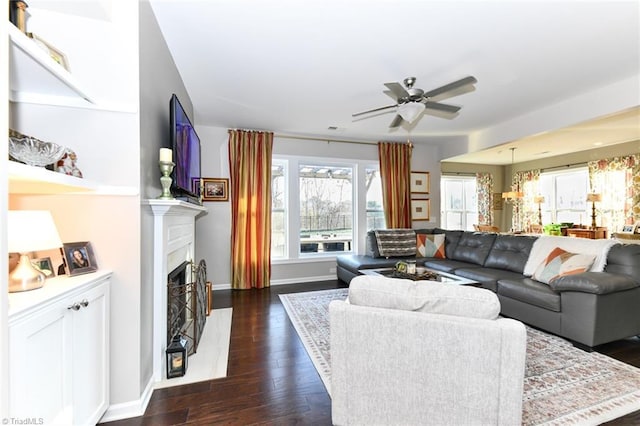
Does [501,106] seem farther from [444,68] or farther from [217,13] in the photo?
[217,13]

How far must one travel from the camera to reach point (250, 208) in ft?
15.3

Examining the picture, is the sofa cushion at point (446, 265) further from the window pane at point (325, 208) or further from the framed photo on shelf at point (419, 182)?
the framed photo on shelf at point (419, 182)

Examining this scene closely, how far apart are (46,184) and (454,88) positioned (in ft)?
9.12

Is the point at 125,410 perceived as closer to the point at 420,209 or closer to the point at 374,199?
the point at 374,199

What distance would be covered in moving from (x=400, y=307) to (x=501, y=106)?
3589mm

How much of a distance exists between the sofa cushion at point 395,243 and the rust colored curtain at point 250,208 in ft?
6.22

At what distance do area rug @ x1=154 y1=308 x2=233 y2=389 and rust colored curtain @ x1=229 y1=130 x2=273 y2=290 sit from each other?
136cm

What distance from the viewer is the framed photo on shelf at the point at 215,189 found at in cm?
460

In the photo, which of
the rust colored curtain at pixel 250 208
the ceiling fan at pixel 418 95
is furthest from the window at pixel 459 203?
the ceiling fan at pixel 418 95

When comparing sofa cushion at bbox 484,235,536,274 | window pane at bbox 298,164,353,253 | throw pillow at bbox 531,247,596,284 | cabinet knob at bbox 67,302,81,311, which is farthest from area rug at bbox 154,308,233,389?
sofa cushion at bbox 484,235,536,274

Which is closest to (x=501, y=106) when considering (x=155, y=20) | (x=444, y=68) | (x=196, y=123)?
(x=444, y=68)

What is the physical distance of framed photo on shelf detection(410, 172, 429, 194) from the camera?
5879mm

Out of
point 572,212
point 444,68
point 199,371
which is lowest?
point 199,371

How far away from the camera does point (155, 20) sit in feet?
6.81
